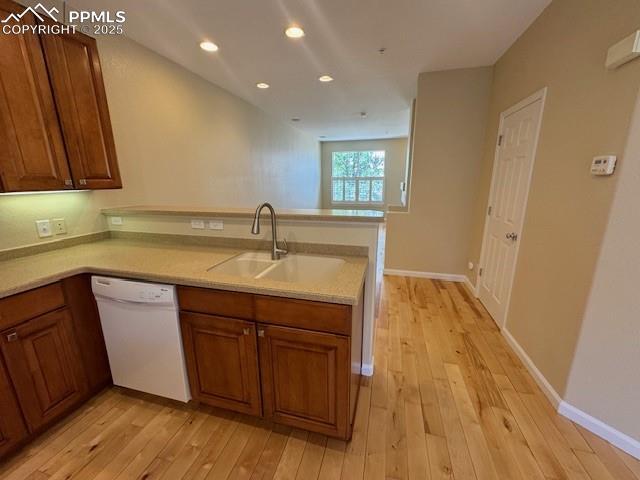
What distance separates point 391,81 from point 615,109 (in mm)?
2584

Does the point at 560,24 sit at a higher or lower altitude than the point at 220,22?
lower

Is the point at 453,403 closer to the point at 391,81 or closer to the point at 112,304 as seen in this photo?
the point at 112,304

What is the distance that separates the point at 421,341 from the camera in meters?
2.31

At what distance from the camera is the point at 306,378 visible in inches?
52.1

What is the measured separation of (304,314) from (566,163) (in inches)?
74.5

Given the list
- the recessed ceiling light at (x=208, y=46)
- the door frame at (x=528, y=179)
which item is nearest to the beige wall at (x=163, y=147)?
the recessed ceiling light at (x=208, y=46)

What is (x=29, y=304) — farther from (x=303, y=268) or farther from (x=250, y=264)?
(x=303, y=268)

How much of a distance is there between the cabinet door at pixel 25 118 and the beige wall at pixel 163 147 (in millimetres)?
386

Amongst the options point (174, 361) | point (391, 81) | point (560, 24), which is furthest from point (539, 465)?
point (391, 81)

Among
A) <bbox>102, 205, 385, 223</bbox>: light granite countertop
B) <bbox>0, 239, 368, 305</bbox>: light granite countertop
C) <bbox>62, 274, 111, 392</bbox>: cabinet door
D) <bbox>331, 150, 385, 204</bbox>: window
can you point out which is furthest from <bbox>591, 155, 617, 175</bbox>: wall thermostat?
<bbox>331, 150, 385, 204</bbox>: window

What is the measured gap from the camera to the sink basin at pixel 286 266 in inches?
65.7

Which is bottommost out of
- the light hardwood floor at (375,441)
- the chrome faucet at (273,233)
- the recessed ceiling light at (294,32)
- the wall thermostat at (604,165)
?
Result: the light hardwood floor at (375,441)

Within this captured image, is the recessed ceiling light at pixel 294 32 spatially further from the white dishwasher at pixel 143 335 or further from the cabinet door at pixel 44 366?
the cabinet door at pixel 44 366

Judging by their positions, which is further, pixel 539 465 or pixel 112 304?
pixel 112 304
